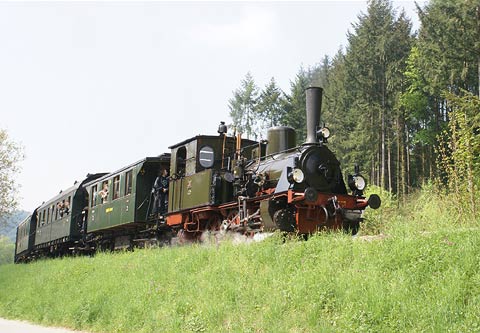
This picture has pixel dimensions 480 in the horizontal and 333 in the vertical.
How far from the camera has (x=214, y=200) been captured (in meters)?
12.7

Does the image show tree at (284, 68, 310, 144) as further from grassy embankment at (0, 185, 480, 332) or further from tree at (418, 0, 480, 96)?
grassy embankment at (0, 185, 480, 332)

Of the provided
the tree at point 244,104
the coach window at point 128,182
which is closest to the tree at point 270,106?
the tree at point 244,104

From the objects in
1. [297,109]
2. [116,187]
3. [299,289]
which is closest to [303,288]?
[299,289]

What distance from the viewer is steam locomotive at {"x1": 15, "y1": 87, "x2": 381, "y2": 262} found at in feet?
35.6

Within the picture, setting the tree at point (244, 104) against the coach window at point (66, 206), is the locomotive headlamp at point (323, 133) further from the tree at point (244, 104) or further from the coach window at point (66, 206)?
the tree at point (244, 104)

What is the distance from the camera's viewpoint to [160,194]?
15.9 metres

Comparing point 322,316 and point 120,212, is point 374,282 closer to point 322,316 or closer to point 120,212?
point 322,316

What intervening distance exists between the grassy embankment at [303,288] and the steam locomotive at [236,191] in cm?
A: 177

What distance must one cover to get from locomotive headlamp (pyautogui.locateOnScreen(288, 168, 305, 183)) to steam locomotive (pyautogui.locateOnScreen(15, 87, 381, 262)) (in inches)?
0.4

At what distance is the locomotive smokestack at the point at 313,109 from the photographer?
11.9 metres

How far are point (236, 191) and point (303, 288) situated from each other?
607 centimetres

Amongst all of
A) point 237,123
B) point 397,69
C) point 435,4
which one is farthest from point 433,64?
point 237,123

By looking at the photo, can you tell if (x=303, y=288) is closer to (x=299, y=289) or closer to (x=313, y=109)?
(x=299, y=289)

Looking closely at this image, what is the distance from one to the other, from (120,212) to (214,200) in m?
5.75
